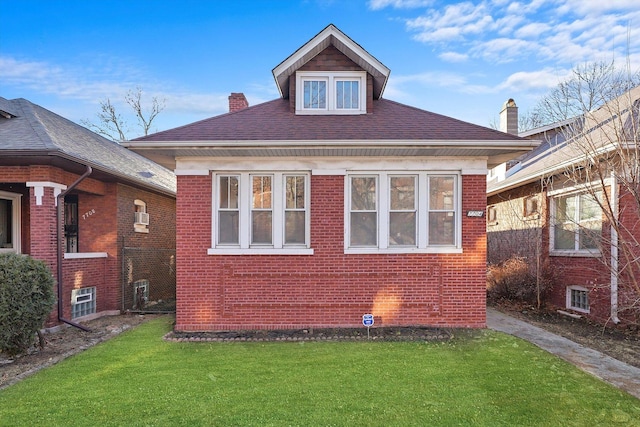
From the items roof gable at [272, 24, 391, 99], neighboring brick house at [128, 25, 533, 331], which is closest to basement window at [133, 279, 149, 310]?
neighboring brick house at [128, 25, 533, 331]

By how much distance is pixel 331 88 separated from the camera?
863 cm

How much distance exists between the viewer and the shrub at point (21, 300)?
6.06 m

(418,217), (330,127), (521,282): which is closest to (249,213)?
(330,127)

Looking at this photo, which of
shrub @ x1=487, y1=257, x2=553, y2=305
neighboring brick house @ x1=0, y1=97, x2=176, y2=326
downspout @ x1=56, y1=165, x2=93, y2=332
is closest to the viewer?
neighboring brick house @ x1=0, y1=97, x2=176, y2=326

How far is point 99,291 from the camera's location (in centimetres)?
984

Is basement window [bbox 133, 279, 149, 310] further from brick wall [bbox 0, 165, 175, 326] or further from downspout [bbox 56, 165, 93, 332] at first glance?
downspout [bbox 56, 165, 93, 332]

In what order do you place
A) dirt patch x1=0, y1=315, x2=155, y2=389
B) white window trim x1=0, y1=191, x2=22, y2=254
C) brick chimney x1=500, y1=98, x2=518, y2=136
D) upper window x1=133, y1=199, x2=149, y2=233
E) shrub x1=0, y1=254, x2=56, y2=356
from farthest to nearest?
brick chimney x1=500, y1=98, x2=518, y2=136 → upper window x1=133, y1=199, x2=149, y2=233 → white window trim x1=0, y1=191, x2=22, y2=254 → shrub x1=0, y1=254, x2=56, y2=356 → dirt patch x1=0, y1=315, x2=155, y2=389

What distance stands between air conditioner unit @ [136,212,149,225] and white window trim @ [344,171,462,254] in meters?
6.70

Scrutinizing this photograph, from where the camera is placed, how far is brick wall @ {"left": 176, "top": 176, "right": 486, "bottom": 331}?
782 cm

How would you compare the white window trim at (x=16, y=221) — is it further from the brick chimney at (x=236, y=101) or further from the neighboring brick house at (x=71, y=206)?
the brick chimney at (x=236, y=101)

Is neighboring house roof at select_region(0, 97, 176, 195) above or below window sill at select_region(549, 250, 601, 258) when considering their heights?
above

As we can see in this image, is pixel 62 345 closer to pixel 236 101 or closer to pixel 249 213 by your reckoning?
pixel 249 213

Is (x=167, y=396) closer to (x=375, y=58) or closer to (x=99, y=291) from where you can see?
(x=99, y=291)

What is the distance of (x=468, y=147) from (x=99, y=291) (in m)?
9.37
